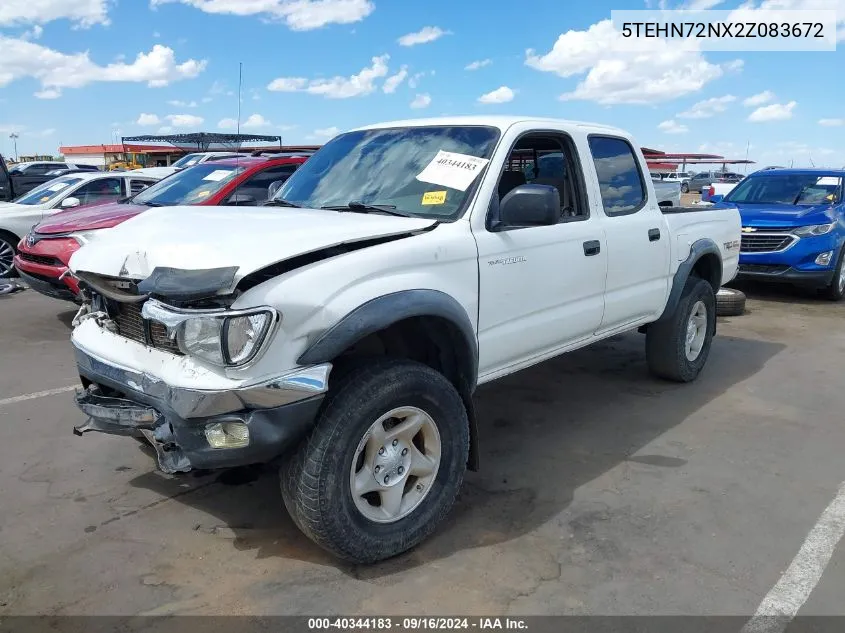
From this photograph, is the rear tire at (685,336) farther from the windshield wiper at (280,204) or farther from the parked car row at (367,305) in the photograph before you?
the windshield wiper at (280,204)

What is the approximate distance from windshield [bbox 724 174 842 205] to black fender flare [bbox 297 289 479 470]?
8586 mm

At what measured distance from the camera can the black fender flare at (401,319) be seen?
108 inches

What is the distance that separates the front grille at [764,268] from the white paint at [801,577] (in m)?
6.53

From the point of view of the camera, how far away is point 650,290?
4957mm

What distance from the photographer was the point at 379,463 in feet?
9.88

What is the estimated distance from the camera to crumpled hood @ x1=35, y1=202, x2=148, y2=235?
23.7 feet

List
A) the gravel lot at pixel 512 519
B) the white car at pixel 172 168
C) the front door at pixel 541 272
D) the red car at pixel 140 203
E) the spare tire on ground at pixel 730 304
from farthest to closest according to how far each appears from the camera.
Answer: the white car at pixel 172 168
the spare tire on ground at pixel 730 304
the red car at pixel 140 203
the front door at pixel 541 272
the gravel lot at pixel 512 519

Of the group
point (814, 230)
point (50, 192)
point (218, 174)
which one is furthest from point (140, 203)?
point (814, 230)

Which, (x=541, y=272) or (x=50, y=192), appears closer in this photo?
(x=541, y=272)

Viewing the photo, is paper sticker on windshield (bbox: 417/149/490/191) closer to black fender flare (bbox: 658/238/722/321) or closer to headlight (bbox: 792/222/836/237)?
black fender flare (bbox: 658/238/722/321)

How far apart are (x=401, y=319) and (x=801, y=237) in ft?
26.9

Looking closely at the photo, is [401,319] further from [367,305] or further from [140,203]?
[140,203]

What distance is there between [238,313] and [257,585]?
117cm

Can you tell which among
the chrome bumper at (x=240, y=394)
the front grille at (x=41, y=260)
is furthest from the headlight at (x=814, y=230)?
the front grille at (x=41, y=260)
